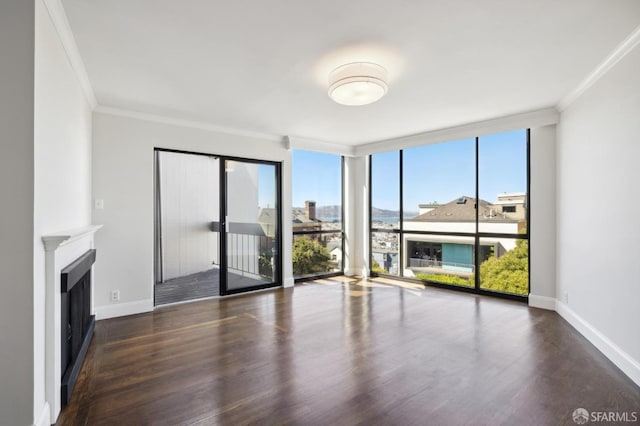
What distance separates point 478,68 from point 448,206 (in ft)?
9.18

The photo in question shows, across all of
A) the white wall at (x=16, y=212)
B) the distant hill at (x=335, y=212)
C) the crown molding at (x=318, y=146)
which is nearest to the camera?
the white wall at (x=16, y=212)

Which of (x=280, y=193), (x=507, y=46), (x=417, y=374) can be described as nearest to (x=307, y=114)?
(x=280, y=193)

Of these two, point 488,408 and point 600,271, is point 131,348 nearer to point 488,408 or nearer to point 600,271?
point 488,408

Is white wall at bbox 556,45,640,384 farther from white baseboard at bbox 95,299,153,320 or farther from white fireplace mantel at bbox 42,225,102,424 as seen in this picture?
white baseboard at bbox 95,299,153,320

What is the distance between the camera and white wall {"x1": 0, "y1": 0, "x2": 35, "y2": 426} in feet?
5.51

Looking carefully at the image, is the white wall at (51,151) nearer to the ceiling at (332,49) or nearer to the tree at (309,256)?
the ceiling at (332,49)

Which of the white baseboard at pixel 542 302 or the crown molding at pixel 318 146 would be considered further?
the crown molding at pixel 318 146

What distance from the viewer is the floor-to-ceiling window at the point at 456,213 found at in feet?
15.1

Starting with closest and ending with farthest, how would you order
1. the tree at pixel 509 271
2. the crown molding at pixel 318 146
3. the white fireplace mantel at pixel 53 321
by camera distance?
the white fireplace mantel at pixel 53 321
the tree at pixel 509 271
the crown molding at pixel 318 146

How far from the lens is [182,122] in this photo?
14.4 feet

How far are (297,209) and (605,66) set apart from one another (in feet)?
14.1

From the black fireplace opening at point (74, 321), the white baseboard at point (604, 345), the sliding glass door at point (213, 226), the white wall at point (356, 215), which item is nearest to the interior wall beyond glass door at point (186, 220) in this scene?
the sliding glass door at point (213, 226)

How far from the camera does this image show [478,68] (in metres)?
2.85

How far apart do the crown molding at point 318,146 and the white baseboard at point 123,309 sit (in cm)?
308
